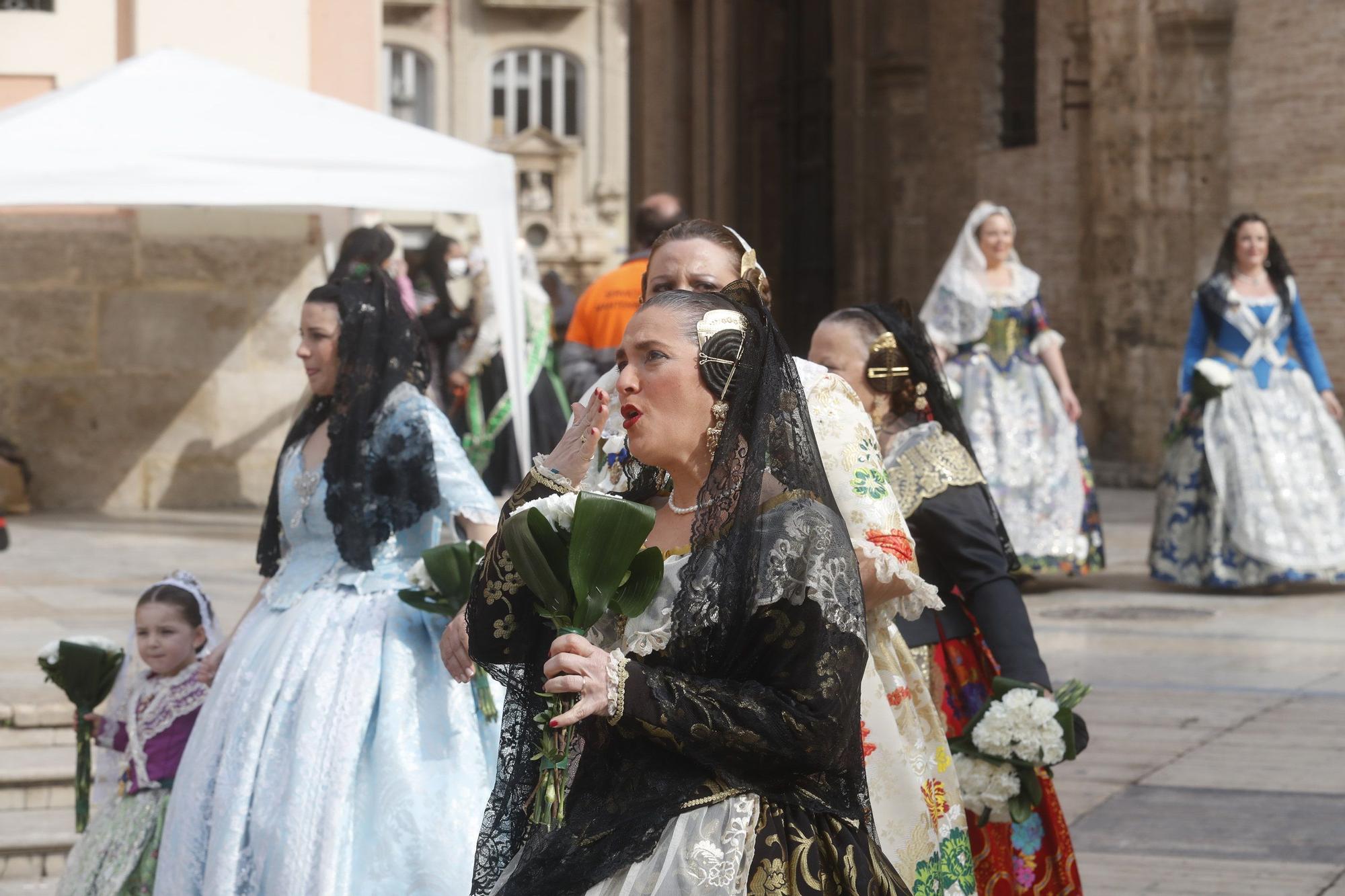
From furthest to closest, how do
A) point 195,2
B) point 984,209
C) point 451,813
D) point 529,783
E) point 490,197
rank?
1. point 195,2
2. point 984,209
3. point 490,197
4. point 451,813
5. point 529,783

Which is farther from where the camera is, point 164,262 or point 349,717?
point 164,262

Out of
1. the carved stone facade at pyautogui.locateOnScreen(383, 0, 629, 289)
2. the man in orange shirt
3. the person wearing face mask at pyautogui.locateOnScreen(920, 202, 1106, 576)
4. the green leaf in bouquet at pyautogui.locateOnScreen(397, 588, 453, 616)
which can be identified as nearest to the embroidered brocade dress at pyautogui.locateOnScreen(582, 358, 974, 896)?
the green leaf in bouquet at pyautogui.locateOnScreen(397, 588, 453, 616)

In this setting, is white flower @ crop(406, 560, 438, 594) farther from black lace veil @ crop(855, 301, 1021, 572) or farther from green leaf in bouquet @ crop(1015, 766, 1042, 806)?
green leaf in bouquet @ crop(1015, 766, 1042, 806)

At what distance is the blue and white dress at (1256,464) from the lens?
11.3 m

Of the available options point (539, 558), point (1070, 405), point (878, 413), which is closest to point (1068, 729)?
point (878, 413)

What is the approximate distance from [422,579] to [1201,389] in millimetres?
7218

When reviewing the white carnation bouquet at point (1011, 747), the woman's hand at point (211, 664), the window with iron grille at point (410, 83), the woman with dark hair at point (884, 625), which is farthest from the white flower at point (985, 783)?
Answer: the window with iron grille at point (410, 83)

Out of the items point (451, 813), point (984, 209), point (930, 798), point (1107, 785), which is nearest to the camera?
→ point (930, 798)

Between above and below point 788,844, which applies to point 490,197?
above

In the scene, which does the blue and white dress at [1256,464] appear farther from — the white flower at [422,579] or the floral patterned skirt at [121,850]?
the floral patterned skirt at [121,850]

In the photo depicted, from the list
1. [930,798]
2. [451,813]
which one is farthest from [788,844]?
[451,813]

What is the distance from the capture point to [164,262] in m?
14.2

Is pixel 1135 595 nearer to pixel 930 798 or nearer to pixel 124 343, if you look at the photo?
pixel 124 343

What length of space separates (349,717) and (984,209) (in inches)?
270
